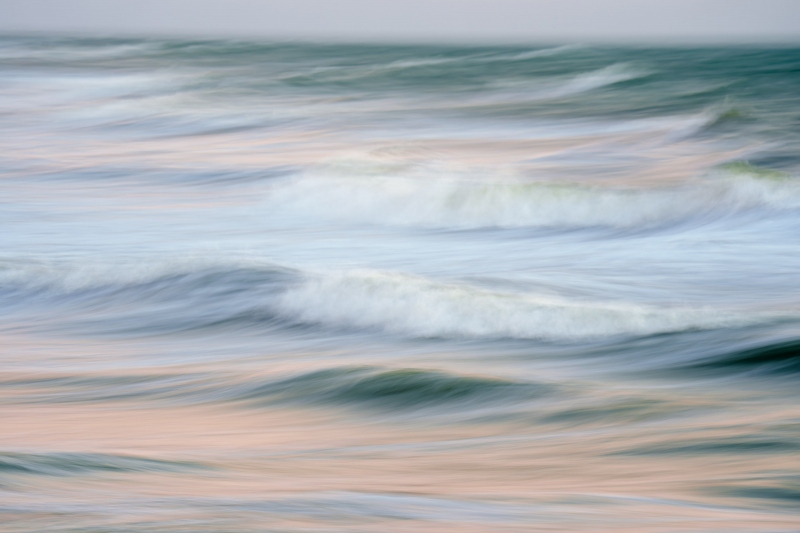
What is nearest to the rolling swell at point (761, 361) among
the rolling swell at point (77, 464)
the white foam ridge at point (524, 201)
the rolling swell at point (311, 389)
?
the rolling swell at point (311, 389)

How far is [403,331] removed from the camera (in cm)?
559

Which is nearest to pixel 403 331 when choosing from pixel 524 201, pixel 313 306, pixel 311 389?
pixel 313 306

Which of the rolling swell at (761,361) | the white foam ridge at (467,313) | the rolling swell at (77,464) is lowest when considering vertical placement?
the rolling swell at (761,361)

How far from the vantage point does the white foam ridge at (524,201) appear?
949cm

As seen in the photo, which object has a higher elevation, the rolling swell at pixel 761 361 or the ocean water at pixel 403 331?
the ocean water at pixel 403 331

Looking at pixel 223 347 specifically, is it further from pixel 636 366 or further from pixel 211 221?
pixel 211 221

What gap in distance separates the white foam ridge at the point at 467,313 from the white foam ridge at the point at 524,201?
319 centimetres

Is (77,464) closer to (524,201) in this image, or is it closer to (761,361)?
(761,361)

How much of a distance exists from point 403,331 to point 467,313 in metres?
0.35

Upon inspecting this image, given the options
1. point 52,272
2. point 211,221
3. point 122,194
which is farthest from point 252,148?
point 52,272

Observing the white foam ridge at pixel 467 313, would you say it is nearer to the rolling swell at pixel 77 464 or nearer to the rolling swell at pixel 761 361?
the rolling swell at pixel 761 361

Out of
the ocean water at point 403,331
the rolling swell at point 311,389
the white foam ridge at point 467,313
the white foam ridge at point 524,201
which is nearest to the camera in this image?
the ocean water at point 403,331

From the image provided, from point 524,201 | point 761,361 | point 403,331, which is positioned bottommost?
point 761,361

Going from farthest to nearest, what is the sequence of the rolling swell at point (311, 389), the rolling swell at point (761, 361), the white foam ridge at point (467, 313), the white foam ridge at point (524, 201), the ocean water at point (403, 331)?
the white foam ridge at point (524, 201)
the white foam ridge at point (467, 313)
the rolling swell at point (761, 361)
the rolling swell at point (311, 389)
the ocean water at point (403, 331)
